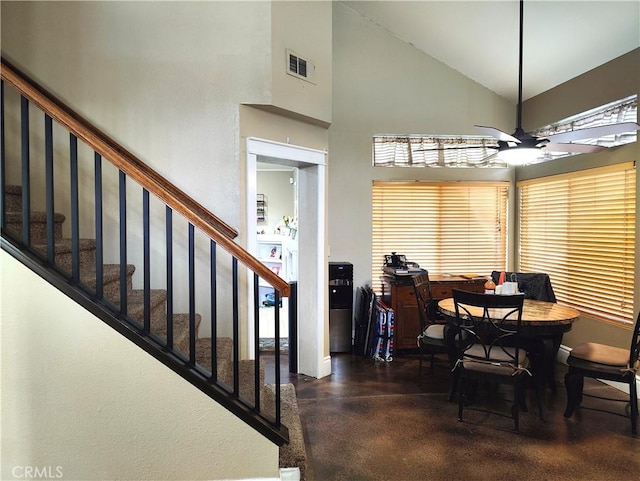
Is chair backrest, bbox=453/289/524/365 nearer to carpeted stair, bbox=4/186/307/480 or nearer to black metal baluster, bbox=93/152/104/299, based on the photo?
carpeted stair, bbox=4/186/307/480

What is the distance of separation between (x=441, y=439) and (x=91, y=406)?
2.22 m

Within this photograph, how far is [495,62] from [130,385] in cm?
477

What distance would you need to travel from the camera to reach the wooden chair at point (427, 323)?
3847 millimetres

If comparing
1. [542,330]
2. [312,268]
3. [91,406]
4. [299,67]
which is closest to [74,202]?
[91,406]

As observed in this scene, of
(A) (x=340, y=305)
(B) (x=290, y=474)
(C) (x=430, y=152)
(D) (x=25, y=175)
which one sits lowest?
(B) (x=290, y=474)

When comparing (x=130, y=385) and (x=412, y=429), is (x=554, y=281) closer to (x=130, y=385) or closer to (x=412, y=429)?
(x=412, y=429)

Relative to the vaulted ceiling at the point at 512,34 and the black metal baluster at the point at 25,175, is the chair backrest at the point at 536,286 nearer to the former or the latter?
the vaulted ceiling at the point at 512,34

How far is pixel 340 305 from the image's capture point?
15.8 ft

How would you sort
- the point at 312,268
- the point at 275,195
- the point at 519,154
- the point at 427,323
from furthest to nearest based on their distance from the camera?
the point at 275,195 < the point at 427,323 < the point at 312,268 < the point at 519,154

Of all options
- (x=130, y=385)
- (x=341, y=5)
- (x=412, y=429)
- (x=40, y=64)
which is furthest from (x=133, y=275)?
(x=341, y=5)

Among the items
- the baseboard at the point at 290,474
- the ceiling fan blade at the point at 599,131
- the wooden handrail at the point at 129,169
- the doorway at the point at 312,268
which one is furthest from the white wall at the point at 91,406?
the ceiling fan blade at the point at 599,131

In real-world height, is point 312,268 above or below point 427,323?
above

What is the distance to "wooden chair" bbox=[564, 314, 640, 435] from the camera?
9.86 ft

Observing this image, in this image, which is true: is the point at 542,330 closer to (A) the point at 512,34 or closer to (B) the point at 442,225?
→ (B) the point at 442,225
